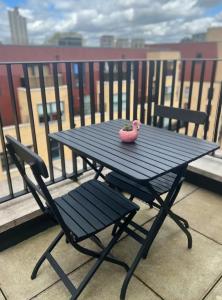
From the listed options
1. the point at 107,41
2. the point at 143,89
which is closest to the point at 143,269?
the point at 143,89

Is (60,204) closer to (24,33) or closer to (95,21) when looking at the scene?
(24,33)

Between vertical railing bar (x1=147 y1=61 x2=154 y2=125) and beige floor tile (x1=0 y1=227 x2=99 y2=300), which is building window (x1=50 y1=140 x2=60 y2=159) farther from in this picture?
vertical railing bar (x1=147 y1=61 x2=154 y2=125)

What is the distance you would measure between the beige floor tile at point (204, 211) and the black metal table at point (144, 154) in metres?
0.70

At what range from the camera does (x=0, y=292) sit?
1.64 meters

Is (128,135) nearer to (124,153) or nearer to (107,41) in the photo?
(124,153)

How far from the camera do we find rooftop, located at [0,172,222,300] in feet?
5.31

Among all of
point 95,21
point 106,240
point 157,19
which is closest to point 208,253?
point 106,240

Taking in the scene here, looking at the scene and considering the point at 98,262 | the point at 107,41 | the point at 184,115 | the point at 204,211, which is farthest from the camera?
the point at 107,41

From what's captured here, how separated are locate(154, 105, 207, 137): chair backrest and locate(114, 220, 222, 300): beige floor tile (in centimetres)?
A: 98

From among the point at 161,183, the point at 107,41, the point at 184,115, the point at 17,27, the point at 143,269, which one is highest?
the point at 17,27

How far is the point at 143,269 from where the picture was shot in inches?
71.1

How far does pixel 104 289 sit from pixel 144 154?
0.97 m

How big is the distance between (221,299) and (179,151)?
101cm

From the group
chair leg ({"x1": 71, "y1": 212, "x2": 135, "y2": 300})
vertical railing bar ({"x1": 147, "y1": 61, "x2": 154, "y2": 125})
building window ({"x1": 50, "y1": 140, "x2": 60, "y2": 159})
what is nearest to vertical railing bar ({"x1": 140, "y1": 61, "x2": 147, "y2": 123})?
vertical railing bar ({"x1": 147, "y1": 61, "x2": 154, "y2": 125})
